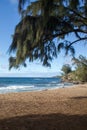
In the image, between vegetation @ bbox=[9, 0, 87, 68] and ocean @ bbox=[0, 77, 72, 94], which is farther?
ocean @ bbox=[0, 77, 72, 94]

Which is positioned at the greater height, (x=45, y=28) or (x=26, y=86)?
(x=45, y=28)

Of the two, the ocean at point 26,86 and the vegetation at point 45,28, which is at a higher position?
the vegetation at point 45,28

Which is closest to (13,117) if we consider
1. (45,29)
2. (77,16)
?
(45,29)

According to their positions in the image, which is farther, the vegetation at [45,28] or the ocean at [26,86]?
the ocean at [26,86]

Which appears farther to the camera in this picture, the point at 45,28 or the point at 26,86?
the point at 26,86

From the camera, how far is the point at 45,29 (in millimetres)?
10523

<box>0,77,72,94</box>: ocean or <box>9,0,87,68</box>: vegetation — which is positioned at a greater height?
<box>9,0,87,68</box>: vegetation

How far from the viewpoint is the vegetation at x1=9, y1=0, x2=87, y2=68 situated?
33.1 feet

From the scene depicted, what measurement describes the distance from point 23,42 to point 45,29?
2.90ft

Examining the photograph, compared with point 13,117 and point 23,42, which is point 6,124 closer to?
point 13,117

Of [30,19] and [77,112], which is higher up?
[30,19]

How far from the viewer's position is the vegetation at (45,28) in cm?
1010

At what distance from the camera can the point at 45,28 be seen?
1047cm

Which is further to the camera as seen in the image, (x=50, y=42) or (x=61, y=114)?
(x=50, y=42)
